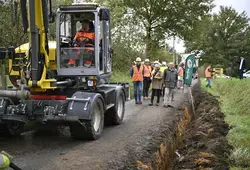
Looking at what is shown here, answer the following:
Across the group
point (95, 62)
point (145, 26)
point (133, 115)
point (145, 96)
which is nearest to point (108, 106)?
point (95, 62)

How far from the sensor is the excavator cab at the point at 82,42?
9.52 metres

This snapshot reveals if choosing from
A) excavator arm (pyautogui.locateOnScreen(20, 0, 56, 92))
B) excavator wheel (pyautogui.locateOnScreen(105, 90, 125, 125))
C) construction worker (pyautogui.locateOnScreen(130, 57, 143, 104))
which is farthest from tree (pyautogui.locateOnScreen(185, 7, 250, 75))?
excavator arm (pyautogui.locateOnScreen(20, 0, 56, 92))

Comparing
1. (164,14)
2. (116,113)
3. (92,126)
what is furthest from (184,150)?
(164,14)

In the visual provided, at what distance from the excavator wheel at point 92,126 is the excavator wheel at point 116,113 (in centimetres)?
160

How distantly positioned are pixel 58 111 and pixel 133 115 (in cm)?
543

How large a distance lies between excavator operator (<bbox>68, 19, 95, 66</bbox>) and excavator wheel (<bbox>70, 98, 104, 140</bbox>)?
1111 mm

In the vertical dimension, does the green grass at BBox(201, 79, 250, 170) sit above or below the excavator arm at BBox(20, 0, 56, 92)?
below

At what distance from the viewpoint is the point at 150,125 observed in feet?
38.0

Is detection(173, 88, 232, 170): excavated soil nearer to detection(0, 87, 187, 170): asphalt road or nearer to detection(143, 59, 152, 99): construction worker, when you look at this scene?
detection(0, 87, 187, 170): asphalt road

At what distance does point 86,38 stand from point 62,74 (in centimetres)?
106

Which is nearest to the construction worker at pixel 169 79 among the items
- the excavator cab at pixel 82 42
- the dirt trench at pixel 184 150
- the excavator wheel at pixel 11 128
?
the dirt trench at pixel 184 150

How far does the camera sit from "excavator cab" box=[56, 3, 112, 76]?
31.2 feet

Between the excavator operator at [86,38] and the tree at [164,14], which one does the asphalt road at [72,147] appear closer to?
the excavator operator at [86,38]

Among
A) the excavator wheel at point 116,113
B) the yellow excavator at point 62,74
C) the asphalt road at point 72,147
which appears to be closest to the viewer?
the asphalt road at point 72,147
